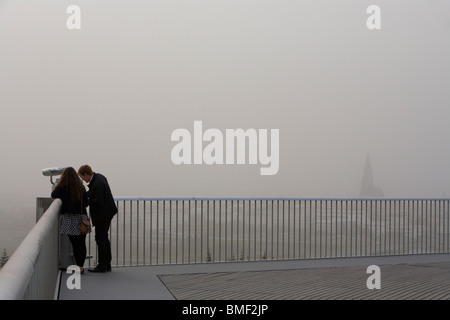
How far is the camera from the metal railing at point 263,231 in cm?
1024

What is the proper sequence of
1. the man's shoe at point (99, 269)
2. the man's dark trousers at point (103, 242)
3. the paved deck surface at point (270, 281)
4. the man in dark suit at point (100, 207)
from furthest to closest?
the man's shoe at point (99, 269) < the man's dark trousers at point (103, 242) < the man in dark suit at point (100, 207) < the paved deck surface at point (270, 281)

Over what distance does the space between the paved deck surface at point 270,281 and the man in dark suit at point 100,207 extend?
351 millimetres

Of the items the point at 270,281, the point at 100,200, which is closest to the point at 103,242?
the point at 100,200

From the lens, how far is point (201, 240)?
10766 millimetres

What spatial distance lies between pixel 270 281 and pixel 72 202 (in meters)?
3.01

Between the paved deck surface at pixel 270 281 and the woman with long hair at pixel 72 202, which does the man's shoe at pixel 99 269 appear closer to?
the paved deck surface at pixel 270 281

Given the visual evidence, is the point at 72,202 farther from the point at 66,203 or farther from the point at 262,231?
the point at 262,231

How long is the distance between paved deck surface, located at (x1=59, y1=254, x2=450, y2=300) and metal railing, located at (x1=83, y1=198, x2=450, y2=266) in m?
0.34

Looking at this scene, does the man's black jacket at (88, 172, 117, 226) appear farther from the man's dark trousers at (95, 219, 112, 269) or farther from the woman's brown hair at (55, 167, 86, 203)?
the woman's brown hair at (55, 167, 86, 203)

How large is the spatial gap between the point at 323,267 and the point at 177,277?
269 cm

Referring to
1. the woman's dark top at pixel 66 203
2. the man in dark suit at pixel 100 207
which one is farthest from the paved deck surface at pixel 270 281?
the woman's dark top at pixel 66 203

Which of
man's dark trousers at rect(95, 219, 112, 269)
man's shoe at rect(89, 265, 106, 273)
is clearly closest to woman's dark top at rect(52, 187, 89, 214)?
man's dark trousers at rect(95, 219, 112, 269)
